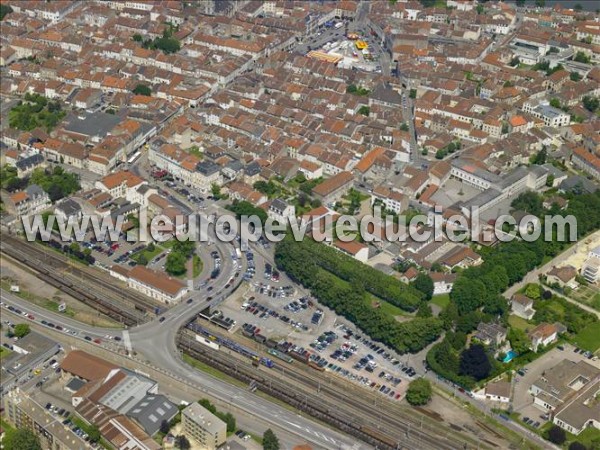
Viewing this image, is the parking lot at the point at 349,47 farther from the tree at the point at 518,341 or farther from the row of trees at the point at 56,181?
the tree at the point at 518,341

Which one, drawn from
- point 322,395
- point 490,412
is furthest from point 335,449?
point 490,412

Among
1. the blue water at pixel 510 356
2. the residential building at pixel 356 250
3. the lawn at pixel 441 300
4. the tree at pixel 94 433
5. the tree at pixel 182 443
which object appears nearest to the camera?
the tree at pixel 182 443

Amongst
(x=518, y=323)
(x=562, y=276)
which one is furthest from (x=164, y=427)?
(x=562, y=276)

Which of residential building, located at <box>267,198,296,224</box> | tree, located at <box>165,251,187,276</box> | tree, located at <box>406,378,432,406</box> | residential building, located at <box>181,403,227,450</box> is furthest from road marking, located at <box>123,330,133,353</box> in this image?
tree, located at <box>406,378,432,406</box>

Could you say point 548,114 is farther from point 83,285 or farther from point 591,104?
point 83,285

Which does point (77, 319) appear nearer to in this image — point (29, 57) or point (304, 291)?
point (304, 291)

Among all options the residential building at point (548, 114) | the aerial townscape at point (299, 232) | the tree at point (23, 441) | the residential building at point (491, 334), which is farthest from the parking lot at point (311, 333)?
the residential building at point (548, 114)

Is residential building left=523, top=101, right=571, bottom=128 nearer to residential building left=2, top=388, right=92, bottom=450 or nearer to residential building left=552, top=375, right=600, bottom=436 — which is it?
residential building left=552, top=375, right=600, bottom=436
